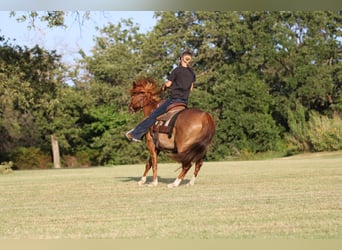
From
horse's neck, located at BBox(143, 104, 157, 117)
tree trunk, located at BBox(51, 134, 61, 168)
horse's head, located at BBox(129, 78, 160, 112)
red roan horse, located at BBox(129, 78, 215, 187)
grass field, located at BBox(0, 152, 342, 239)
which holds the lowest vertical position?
tree trunk, located at BBox(51, 134, 61, 168)

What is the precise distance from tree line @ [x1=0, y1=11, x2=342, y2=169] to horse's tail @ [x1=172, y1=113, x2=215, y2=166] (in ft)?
89.4

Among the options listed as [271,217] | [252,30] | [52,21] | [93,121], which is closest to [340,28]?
[252,30]

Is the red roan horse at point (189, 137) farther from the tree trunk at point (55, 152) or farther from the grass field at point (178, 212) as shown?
the tree trunk at point (55, 152)

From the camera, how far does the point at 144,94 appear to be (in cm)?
1382

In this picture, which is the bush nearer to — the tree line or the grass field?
the tree line

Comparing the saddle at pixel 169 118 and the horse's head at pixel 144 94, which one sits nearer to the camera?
the saddle at pixel 169 118

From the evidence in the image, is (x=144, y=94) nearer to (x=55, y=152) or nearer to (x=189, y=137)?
(x=189, y=137)

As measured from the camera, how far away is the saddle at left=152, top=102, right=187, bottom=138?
12.8 meters

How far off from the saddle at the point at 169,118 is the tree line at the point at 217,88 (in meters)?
27.0

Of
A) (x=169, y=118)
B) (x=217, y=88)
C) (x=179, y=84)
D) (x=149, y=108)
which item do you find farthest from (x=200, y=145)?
(x=217, y=88)

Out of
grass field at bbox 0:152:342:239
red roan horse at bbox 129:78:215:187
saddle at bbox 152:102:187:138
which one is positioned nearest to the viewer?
grass field at bbox 0:152:342:239

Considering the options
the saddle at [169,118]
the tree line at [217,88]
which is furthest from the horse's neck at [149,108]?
the tree line at [217,88]

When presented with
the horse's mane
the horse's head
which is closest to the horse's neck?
the horse's head

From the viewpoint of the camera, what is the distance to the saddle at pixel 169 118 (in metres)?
12.8
